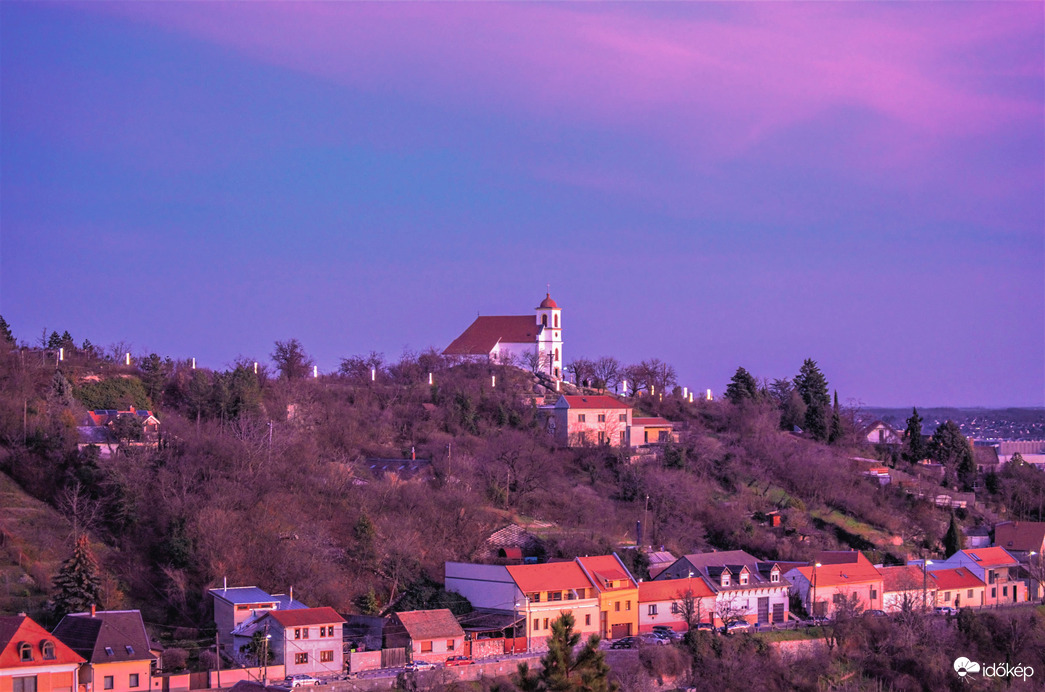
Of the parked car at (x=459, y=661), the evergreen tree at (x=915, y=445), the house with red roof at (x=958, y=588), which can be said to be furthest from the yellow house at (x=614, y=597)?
the evergreen tree at (x=915, y=445)

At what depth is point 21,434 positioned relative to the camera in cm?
3531

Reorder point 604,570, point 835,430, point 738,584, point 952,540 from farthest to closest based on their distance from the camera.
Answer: point 835,430
point 952,540
point 738,584
point 604,570

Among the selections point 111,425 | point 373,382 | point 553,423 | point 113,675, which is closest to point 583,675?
point 113,675

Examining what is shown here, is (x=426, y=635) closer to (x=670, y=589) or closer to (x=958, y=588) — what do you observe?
(x=670, y=589)

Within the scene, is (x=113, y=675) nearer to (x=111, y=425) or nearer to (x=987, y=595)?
(x=111, y=425)

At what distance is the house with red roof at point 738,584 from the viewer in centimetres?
3462

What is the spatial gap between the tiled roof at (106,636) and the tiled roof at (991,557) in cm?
2960

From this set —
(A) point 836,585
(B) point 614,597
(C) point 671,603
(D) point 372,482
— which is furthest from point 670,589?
(D) point 372,482

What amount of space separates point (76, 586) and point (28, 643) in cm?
364

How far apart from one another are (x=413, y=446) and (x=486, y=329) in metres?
22.0

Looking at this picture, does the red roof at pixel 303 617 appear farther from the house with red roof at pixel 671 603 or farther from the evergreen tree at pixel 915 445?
the evergreen tree at pixel 915 445

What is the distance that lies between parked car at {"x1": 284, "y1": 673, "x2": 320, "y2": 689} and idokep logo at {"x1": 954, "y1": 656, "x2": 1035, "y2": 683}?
18.7m

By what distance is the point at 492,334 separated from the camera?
6562 cm

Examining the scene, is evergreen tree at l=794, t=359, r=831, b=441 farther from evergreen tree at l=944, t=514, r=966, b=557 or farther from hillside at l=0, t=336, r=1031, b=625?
evergreen tree at l=944, t=514, r=966, b=557
